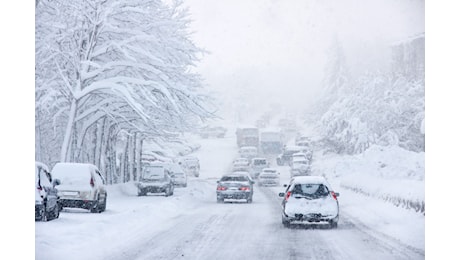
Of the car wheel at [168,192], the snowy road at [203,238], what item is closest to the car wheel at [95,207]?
the snowy road at [203,238]

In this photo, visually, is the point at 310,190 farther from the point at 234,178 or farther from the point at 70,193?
the point at 234,178

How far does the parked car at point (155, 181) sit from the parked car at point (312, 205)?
16743mm

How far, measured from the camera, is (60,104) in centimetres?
2931

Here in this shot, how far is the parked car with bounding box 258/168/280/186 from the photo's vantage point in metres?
48.7

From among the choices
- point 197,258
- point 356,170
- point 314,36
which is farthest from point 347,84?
point 197,258

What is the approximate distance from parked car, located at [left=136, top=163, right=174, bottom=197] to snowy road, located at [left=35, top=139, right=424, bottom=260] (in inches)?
411

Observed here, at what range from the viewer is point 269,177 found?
4978 cm

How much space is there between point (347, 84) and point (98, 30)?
1215 centimetres

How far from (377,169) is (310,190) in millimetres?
21425

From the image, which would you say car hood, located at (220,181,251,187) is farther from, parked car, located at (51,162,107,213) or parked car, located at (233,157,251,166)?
parked car, located at (51,162,107,213)

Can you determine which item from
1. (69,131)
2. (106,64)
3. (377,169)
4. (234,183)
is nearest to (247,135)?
Result: (234,183)

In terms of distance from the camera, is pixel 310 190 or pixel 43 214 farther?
pixel 310 190
